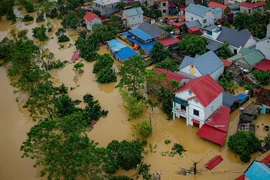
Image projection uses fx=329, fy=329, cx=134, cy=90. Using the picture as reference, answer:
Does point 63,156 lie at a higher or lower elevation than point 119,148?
higher

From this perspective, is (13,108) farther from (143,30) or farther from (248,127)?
(248,127)

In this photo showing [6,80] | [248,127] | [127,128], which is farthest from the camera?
[6,80]

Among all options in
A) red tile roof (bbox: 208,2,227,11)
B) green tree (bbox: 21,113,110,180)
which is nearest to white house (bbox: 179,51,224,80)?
green tree (bbox: 21,113,110,180)

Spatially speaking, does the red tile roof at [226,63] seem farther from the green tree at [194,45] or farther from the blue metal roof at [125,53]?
the blue metal roof at [125,53]

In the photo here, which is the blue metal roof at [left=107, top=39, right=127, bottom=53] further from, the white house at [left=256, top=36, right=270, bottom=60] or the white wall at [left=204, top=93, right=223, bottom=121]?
the white wall at [left=204, top=93, right=223, bottom=121]

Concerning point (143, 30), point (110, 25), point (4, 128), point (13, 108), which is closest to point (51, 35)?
point (110, 25)
